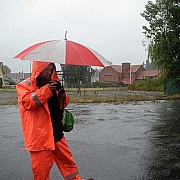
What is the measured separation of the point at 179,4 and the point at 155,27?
2.71 meters

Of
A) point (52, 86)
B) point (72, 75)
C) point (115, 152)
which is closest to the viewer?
point (52, 86)

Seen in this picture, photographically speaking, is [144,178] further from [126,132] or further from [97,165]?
[126,132]

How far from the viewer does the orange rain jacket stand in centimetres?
351

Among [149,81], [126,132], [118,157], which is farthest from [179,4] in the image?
[118,157]

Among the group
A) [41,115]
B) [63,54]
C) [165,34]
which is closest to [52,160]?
[41,115]

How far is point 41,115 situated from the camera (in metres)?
3.64

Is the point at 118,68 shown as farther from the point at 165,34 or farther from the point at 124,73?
the point at 165,34

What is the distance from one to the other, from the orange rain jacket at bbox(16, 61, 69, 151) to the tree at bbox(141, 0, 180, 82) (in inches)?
896

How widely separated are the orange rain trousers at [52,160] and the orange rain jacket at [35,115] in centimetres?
11

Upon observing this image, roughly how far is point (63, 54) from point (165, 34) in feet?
77.3

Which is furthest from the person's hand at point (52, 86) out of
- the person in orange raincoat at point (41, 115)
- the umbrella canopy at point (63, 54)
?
the umbrella canopy at point (63, 54)

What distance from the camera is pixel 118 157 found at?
598 cm

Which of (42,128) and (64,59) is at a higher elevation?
(64,59)

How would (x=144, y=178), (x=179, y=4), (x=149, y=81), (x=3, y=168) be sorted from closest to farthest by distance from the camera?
(x=144, y=178) < (x=3, y=168) < (x=179, y=4) < (x=149, y=81)
